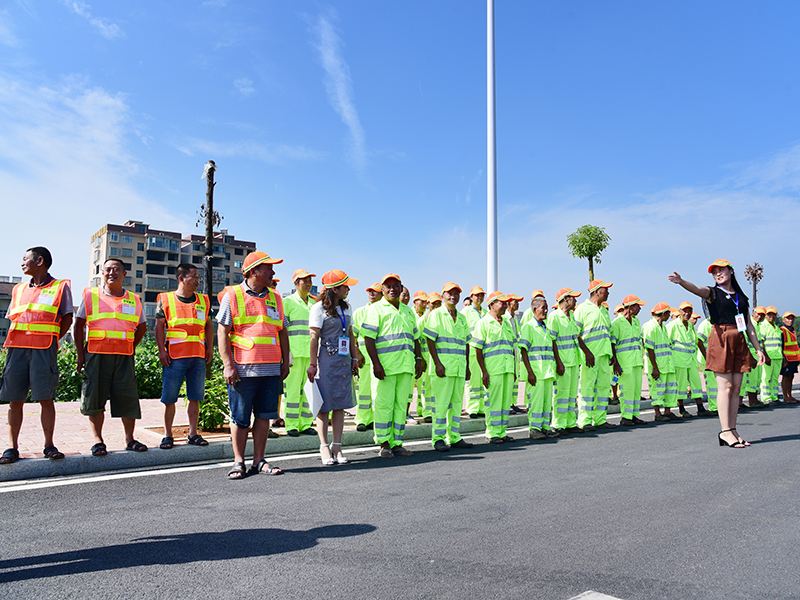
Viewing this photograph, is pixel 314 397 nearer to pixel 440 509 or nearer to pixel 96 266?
pixel 440 509

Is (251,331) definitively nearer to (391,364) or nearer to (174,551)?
(391,364)

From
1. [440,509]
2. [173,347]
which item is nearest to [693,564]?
[440,509]

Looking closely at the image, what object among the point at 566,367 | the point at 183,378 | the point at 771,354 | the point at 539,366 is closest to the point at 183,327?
the point at 183,378

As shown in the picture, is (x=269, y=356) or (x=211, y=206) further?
(x=211, y=206)

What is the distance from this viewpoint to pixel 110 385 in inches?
251

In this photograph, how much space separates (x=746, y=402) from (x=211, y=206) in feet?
47.1

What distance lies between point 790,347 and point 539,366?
29.9 ft

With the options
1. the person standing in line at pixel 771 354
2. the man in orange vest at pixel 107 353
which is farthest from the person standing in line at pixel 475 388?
the person standing in line at pixel 771 354

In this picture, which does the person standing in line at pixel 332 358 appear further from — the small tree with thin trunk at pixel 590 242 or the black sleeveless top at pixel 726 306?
the small tree with thin trunk at pixel 590 242

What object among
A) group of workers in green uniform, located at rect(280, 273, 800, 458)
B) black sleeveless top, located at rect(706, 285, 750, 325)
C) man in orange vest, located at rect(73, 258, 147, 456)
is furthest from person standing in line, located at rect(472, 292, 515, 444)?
man in orange vest, located at rect(73, 258, 147, 456)

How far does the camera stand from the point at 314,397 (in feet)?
22.0

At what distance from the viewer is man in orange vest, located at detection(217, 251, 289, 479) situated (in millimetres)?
6000

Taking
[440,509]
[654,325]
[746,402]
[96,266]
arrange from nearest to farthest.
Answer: [440,509]
[654,325]
[746,402]
[96,266]

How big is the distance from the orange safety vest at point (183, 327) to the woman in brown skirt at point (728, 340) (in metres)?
5.89
